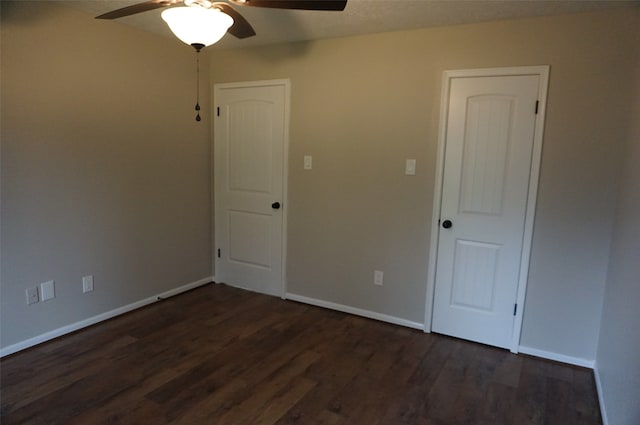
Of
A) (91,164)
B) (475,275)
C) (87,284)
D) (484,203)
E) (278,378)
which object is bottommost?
(278,378)

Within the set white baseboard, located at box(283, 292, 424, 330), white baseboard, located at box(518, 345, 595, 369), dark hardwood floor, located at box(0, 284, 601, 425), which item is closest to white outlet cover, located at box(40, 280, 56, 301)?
dark hardwood floor, located at box(0, 284, 601, 425)

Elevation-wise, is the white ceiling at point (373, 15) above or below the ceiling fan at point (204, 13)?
above

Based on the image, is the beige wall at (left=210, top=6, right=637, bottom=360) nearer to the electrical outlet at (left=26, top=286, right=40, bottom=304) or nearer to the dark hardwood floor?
the dark hardwood floor

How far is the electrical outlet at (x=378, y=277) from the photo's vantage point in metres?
3.30

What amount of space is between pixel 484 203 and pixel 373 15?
Result: 4.96ft

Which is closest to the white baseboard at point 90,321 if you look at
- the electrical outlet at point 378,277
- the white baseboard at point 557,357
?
the electrical outlet at point 378,277

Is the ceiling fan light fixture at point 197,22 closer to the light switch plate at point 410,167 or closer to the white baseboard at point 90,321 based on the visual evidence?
the light switch plate at point 410,167

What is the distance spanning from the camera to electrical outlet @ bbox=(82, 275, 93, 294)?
9.90 feet

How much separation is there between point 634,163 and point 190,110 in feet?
11.0

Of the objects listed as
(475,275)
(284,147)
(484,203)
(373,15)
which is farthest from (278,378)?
(373,15)

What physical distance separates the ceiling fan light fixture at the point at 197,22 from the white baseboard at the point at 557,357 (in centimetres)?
281

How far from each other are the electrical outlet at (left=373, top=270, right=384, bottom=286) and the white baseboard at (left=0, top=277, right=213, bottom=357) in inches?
71.3

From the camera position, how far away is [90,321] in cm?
307

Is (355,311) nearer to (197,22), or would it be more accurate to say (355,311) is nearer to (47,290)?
(47,290)
